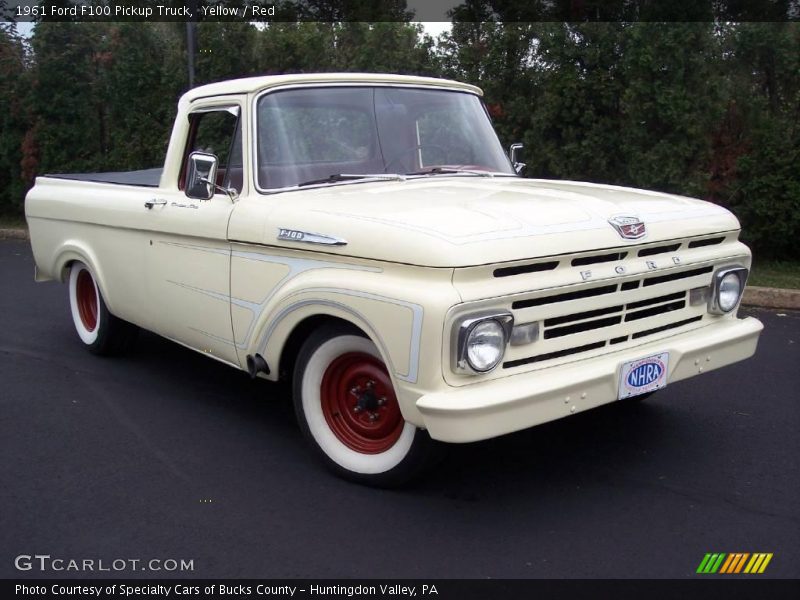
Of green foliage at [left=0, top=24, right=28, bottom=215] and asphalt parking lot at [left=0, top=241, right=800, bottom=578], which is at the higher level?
green foliage at [left=0, top=24, right=28, bottom=215]

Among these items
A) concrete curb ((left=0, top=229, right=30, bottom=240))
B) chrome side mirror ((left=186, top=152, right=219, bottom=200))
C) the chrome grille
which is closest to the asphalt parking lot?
the chrome grille

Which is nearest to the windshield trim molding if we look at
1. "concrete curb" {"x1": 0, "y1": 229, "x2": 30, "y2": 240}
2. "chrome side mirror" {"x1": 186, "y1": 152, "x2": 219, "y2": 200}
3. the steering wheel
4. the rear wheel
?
the steering wheel

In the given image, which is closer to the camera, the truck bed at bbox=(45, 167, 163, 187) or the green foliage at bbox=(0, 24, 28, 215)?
the truck bed at bbox=(45, 167, 163, 187)

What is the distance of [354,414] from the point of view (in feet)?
12.9

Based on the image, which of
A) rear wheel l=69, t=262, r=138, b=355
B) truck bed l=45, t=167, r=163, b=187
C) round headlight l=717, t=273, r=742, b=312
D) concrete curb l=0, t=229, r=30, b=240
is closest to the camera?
round headlight l=717, t=273, r=742, b=312

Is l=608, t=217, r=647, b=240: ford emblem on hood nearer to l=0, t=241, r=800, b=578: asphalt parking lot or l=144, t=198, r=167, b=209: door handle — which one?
l=0, t=241, r=800, b=578: asphalt parking lot

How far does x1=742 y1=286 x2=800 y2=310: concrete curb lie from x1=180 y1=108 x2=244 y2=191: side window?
5038 mm

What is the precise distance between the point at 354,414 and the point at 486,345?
0.95 m

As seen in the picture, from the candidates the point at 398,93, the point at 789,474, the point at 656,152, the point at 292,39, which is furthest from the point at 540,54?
the point at 789,474

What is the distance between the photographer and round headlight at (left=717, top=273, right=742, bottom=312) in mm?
4223

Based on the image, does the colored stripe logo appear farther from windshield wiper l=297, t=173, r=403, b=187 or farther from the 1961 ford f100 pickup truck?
windshield wiper l=297, t=173, r=403, b=187

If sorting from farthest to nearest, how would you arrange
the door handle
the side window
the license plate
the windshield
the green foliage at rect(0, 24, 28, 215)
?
the green foliage at rect(0, 24, 28, 215) < the door handle < the side window < the windshield < the license plate

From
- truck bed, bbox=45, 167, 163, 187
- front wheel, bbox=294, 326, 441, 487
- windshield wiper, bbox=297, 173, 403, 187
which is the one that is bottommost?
front wheel, bbox=294, 326, 441, 487

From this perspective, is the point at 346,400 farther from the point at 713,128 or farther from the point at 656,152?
the point at 713,128
